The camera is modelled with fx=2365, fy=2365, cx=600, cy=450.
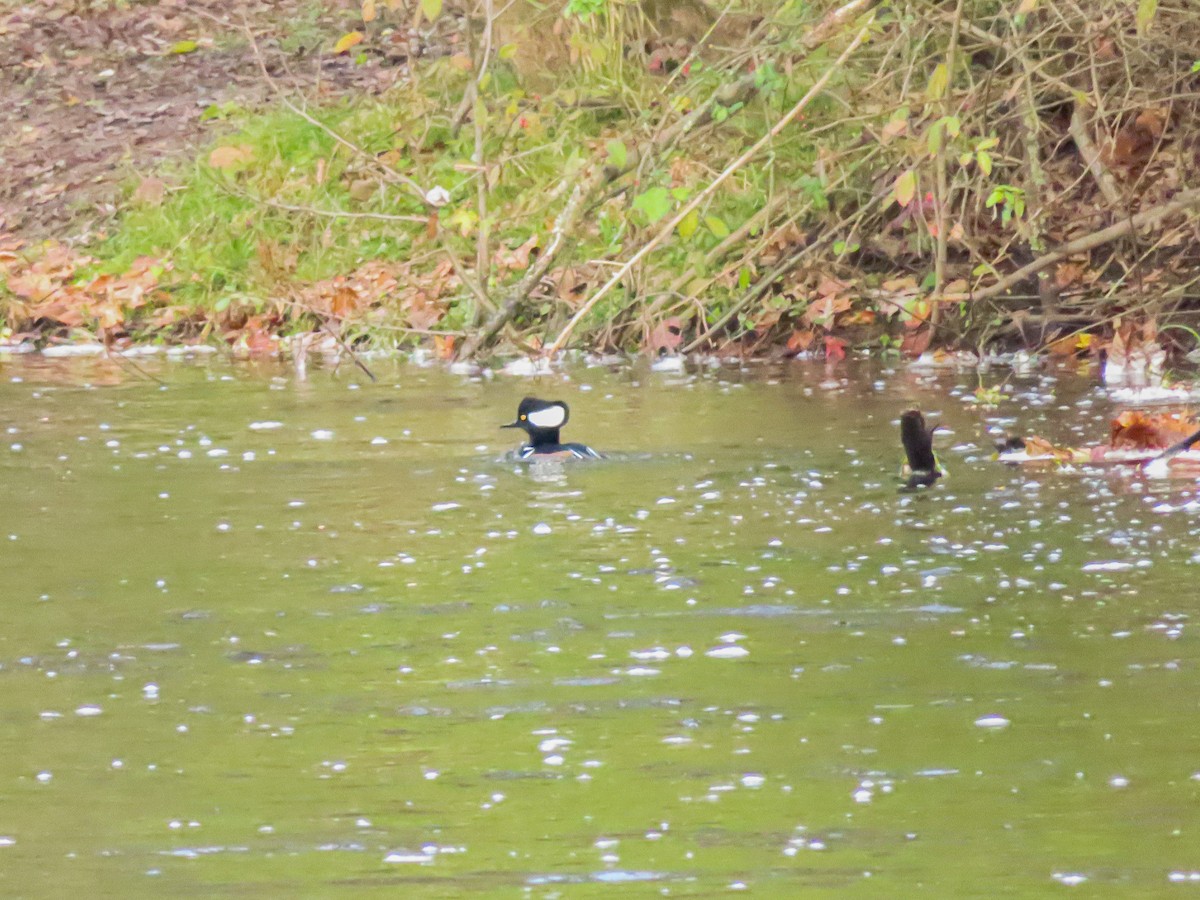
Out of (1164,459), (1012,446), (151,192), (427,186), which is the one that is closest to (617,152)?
(1012,446)

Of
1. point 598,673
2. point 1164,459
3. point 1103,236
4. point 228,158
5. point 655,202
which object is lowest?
point 598,673

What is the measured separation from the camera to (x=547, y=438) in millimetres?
8617

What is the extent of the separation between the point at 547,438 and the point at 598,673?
3598mm

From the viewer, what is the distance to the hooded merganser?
857 cm

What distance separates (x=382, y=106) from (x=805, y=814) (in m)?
13.9

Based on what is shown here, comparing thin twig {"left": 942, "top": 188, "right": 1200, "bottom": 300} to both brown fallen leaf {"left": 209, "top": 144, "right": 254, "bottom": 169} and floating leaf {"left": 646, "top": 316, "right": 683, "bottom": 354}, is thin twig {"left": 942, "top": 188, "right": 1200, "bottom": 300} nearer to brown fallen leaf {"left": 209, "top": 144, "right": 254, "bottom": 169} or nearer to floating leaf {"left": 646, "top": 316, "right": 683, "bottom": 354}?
floating leaf {"left": 646, "top": 316, "right": 683, "bottom": 354}

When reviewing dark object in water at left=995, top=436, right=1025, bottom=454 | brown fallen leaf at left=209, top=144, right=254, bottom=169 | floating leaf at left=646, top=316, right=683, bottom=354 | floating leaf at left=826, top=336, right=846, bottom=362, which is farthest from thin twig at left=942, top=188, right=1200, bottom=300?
brown fallen leaf at left=209, top=144, right=254, bottom=169

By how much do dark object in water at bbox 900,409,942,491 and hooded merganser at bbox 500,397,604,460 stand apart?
1.30 metres

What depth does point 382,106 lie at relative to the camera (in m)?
17.4

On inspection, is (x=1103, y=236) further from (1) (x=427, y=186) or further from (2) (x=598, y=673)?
(2) (x=598, y=673)

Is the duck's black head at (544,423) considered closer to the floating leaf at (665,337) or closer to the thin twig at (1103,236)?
the thin twig at (1103,236)

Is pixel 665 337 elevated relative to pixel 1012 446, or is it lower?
elevated

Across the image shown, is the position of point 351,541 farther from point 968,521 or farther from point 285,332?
point 285,332

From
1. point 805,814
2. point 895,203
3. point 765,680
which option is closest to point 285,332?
point 895,203
